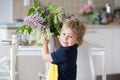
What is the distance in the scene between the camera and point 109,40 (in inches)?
174

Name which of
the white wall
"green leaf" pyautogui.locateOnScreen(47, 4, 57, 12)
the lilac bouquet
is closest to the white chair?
the lilac bouquet

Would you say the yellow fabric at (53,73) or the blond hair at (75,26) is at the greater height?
the blond hair at (75,26)

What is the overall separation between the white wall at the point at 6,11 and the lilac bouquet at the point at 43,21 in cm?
240

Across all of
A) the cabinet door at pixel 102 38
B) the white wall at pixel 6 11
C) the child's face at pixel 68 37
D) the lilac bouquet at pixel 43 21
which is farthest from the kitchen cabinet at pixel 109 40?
the child's face at pixel 68 37

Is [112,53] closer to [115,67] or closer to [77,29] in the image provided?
[115,67]

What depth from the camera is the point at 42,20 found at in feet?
6.49

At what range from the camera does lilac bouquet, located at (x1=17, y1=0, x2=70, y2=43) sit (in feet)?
6.44

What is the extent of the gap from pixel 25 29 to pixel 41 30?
14 centimetres

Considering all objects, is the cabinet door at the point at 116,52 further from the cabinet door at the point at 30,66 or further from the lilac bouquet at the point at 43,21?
the lilac bouquet at the point at 43,21

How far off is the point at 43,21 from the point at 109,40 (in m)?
2.62

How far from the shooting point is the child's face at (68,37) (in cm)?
189

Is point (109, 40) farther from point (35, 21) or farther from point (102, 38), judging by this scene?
point (35, 21)

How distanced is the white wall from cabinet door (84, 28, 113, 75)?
49.9 inches

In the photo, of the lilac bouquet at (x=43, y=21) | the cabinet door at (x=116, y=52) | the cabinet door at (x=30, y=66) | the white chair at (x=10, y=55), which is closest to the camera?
the lilac bouquet at (x=43, y=21)
